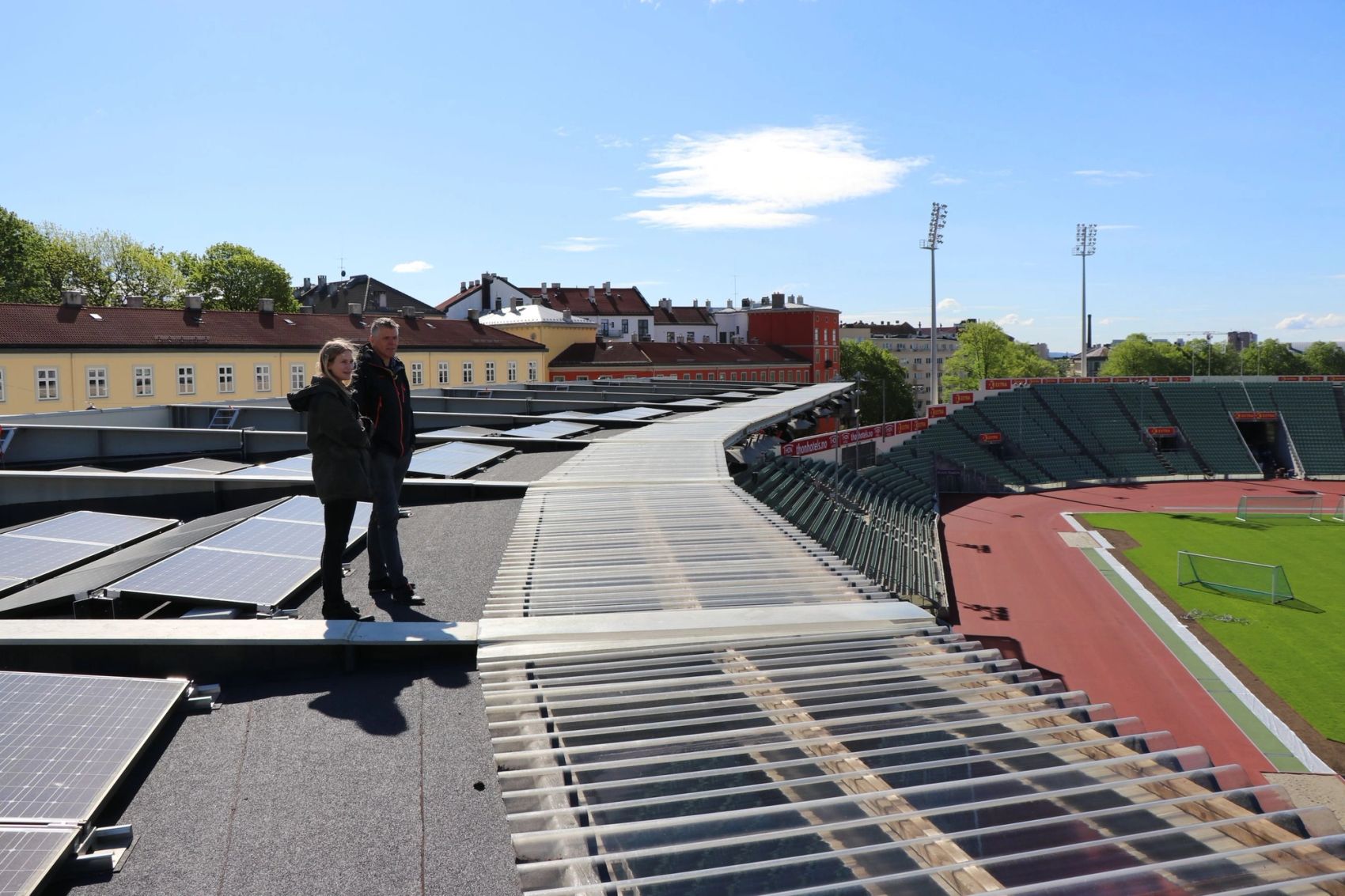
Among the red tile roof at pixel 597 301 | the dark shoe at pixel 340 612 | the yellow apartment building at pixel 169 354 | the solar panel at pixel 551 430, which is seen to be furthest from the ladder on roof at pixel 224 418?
the red tile roof at pixel 597 301

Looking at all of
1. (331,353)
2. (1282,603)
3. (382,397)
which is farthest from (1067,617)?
(331,353)

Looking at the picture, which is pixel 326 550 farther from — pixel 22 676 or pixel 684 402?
pixel 684 402

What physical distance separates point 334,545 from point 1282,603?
2851cm

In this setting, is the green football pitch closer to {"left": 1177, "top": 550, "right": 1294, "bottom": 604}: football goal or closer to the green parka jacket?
{"left": 1177, "top": 550, "right": 1294, "bottom": 604}: football goal

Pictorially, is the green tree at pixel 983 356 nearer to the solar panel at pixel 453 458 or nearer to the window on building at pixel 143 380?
the window on building at pixel 143 380

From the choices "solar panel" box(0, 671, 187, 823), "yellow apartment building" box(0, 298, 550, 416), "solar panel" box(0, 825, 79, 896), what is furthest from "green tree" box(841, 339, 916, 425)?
"solar panel" box(0, 825, 79, 896)

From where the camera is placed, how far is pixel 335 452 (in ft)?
18.4

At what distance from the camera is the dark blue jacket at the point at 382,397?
20.8 ft

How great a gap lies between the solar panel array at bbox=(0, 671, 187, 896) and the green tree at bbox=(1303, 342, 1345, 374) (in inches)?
6179

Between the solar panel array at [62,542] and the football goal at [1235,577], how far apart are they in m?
27.8

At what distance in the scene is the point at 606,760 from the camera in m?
3.30

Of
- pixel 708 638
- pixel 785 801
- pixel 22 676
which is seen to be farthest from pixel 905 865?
pixel 22 676

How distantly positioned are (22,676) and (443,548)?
3870 millimetres

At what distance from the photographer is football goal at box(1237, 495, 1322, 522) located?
137ft
